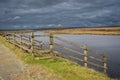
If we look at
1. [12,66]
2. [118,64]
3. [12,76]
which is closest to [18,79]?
[12,76]

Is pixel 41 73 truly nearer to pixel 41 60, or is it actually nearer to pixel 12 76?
pixel 12 76

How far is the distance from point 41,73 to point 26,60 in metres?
3.83

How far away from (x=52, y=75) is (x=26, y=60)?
14.6 ft

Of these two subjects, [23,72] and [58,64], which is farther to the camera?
[58,64]

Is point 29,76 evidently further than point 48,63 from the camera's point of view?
No

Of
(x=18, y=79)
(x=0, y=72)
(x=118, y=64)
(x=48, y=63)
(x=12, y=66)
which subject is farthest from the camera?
(x=118, y=64)

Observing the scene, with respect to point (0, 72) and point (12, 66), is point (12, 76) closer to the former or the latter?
point (0, 72)

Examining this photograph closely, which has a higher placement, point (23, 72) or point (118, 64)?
point (23, 72)

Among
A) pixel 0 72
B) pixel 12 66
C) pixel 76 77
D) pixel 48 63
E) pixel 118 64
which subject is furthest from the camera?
pixel 118 64

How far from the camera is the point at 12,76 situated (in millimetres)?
12039

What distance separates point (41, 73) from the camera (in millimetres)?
12602

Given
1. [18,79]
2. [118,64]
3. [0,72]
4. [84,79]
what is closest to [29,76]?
[18,79]

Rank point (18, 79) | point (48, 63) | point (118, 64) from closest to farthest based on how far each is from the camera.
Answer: point (18, 79) < point (48, 63) < point (118, 64)

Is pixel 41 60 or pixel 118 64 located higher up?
pixel 41 60
